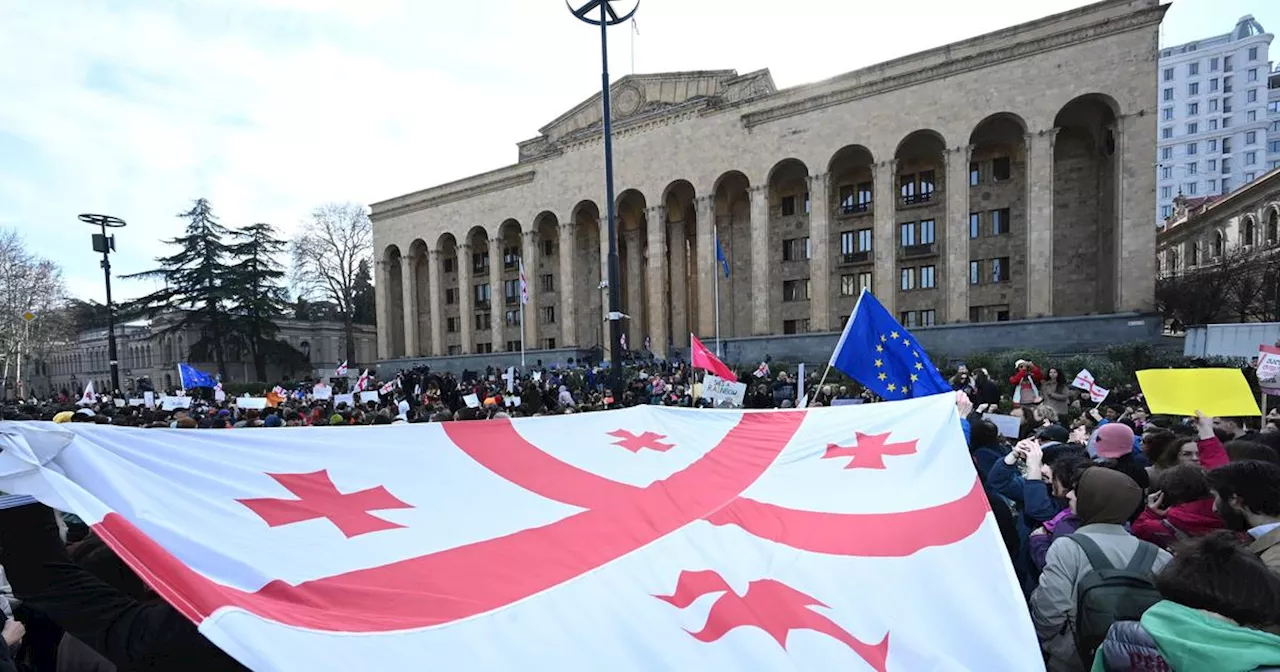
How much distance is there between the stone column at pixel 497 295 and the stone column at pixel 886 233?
26.9 meters

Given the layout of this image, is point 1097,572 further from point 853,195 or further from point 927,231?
point 853,195

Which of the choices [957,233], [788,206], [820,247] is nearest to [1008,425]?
[957,233]

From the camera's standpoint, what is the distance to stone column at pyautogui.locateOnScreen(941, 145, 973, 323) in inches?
1150

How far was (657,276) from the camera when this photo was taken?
3872cm

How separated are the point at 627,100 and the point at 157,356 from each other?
52001 millimetres

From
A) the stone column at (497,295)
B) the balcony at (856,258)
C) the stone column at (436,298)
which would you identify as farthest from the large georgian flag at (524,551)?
the stone column at (436,298)

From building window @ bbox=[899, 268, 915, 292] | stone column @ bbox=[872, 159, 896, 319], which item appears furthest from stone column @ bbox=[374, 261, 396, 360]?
building window @ bbox=[899, 268, 915, 292]

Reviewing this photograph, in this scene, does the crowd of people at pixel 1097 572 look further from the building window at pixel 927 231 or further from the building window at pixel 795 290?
the building window at pixel 795 290

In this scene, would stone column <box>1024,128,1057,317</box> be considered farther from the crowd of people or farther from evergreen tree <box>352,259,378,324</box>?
evergreen tree <box>352,259,378,324</box>

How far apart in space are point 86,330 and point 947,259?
8284cm

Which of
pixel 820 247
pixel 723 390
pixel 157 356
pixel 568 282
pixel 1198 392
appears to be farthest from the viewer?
pixel 157 356

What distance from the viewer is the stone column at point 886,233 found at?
101 ft

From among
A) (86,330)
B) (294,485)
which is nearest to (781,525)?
(294,485)

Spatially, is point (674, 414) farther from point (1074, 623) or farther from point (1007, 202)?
point (1007, 202)
